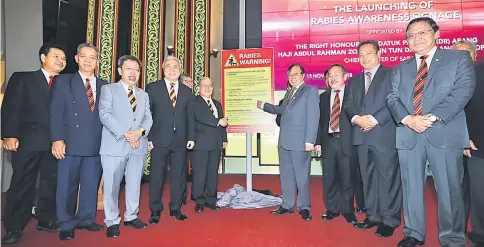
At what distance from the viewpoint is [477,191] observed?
2.30 metres

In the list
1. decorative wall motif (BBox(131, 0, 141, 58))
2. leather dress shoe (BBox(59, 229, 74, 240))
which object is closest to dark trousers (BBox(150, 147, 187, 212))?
leather dress shoe (BBox(59, 229, 74, 240))

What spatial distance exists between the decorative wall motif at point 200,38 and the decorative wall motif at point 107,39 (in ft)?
4.34

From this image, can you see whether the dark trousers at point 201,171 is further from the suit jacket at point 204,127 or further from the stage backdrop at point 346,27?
the stage backdrop at point 346,27

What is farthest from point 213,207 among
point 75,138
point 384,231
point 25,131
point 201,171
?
point 25,131

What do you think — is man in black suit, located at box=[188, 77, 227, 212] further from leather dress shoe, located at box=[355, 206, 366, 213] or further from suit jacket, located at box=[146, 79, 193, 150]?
leather dress shoe, located at box=[355, 206, 366, 213]

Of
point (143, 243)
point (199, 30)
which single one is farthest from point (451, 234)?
point (199, 30)

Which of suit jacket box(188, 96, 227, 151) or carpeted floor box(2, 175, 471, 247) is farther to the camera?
suit jacket box(188, 96, 227, 151)

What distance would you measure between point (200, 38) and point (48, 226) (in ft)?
12.8

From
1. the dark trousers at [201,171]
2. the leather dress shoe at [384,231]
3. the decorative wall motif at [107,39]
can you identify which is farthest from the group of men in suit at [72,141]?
the decorative wall motif at [107,39]

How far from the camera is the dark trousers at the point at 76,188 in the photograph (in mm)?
2504

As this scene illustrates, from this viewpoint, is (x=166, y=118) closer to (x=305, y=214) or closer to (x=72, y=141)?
(x=72, y=141)

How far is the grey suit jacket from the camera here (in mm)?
2518

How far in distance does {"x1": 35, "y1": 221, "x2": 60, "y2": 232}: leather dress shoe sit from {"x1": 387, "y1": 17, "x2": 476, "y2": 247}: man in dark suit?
263 cm

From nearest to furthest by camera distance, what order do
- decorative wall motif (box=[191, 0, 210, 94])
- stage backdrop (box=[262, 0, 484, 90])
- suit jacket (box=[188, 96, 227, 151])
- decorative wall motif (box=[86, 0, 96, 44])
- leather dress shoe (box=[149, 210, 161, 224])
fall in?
leather dress shoe (box=[149, 210, 161, 224]) → suit jacket (box=[188, 96, 227, 151]) → decorative wall motif (box=[86, 0, 96, 44]) → stage backdrop (box=[262, 0, 484, 90]) → decorative wall motif (box=[191, 0, 210, 94])
